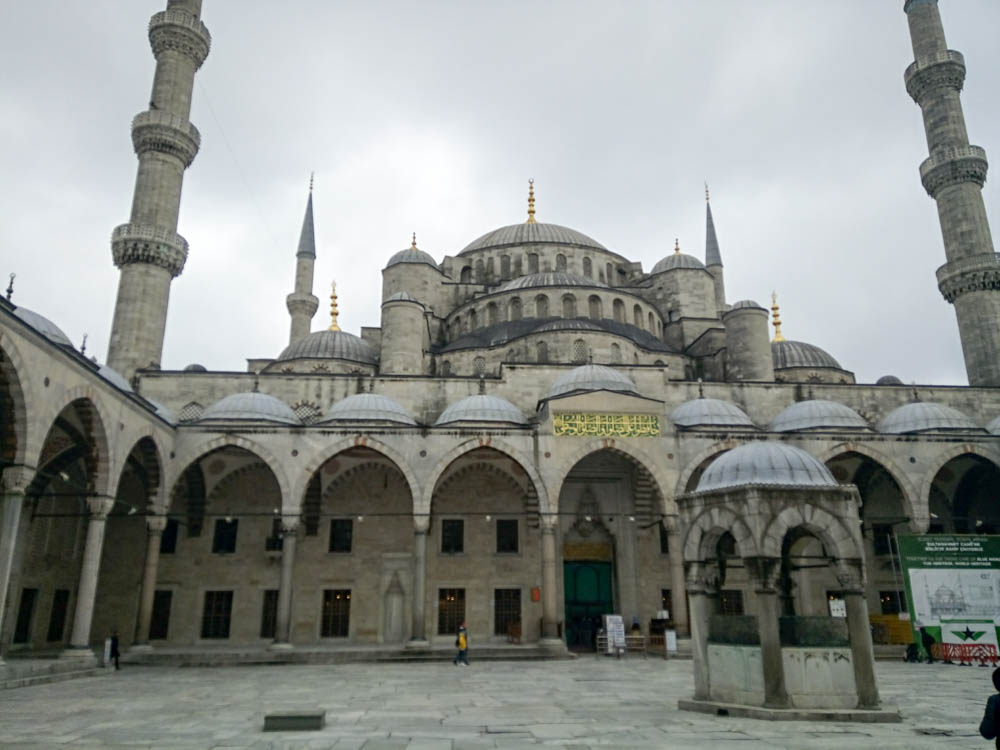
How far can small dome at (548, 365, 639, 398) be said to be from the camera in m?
18.7

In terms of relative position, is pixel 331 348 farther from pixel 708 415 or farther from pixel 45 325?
pixel 708 415

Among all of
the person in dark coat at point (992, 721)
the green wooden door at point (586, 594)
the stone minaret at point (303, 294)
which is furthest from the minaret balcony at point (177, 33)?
the person in dark coat at point (992, 721)

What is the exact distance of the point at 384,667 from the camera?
1447 cm

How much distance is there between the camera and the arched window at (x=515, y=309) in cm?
2505

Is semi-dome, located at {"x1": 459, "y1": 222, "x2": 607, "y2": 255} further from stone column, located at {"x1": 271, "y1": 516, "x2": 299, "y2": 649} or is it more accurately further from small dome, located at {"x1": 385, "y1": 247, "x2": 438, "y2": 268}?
stone column, located at {"x1": 271, "y1": 516, "x2": 299, "y2": 649}

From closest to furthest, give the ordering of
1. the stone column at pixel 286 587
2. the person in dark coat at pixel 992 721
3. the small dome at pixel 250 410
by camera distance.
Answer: the person in dark coat at pixel 992 721, the stone column at pixel 286 587, the small dome at pixel 250 410

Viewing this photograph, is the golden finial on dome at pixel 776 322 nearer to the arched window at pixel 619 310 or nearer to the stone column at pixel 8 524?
the arched window at pixel 619 310

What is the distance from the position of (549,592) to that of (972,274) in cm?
1763

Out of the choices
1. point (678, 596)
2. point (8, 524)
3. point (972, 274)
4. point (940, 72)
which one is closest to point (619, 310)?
point (678, 596)

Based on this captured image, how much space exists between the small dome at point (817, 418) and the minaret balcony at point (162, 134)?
62.5 ft

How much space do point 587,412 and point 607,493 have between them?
3.53m

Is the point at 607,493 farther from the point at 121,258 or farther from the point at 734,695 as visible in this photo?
the point at 121,258

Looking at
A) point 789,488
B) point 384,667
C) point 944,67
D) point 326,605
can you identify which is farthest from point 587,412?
point 944,67

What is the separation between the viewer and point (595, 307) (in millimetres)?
24828
